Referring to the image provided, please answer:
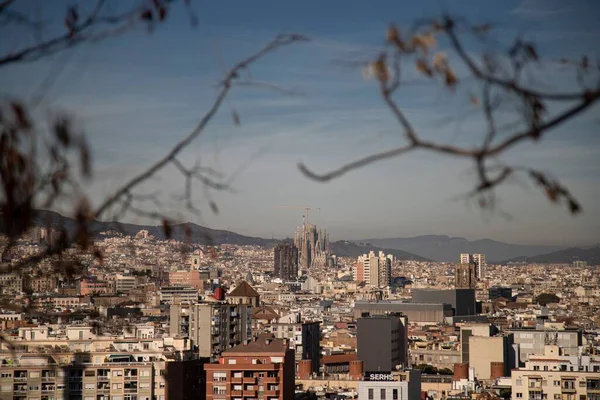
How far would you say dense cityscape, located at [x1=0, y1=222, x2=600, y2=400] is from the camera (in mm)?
11096

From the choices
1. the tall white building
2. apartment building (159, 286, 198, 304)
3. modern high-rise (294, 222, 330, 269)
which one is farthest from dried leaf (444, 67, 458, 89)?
modern high-rise (294, 222, 330, 269)

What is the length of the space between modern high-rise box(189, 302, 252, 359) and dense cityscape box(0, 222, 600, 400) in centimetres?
3

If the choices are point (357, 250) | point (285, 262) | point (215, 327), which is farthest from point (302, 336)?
point (357, 250)

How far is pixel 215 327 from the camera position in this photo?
2486 centimetres

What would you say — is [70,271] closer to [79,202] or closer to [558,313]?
[79,202]

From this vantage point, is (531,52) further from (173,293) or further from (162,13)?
(173,293)

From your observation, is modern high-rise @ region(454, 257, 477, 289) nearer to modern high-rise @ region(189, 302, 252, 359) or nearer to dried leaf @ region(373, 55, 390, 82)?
modern high-rise @ region(189, 302, 252, 359)

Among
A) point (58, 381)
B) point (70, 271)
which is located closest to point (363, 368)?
point (58, 381)

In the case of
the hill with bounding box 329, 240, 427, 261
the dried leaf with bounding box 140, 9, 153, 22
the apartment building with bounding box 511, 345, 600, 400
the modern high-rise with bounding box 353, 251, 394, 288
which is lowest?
the apartment building with bounding box 511, 345, 600, 400

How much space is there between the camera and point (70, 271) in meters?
2.44

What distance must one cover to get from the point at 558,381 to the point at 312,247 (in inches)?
4422

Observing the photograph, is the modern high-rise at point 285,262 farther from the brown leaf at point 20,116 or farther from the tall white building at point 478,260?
the brown leaf at point 20,116

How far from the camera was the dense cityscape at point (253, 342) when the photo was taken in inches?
437

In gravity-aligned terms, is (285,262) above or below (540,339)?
above
